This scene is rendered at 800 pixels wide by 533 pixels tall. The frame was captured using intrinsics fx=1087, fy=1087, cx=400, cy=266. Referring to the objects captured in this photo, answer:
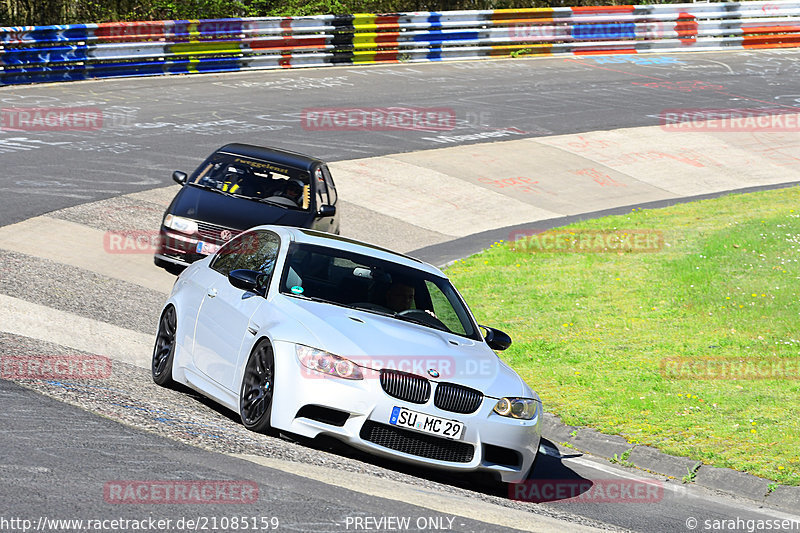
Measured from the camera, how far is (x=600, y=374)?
37.8ft

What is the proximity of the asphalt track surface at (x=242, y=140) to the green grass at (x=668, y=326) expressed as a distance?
90 cm

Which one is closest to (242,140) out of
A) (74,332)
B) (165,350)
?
(74,332)

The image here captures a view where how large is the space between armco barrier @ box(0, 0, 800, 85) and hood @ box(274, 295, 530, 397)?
19757 millimetres

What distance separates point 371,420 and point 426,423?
377 millimetres

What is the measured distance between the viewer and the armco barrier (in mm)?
26578

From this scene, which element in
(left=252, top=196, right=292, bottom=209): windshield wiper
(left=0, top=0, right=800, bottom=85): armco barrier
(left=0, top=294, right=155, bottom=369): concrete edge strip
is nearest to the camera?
(left=0, top=294, right=155, bottom=369): concrete edge strip

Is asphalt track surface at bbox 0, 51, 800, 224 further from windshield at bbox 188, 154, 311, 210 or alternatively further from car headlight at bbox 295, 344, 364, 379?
car headlight at bbox 295, 344, 364, 379

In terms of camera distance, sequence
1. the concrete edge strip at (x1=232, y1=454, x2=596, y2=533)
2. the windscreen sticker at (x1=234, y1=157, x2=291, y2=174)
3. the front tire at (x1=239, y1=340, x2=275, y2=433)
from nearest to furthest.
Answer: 1. the concrete edge strip at (x1=232, y1=454, x2=596, y2=533)
2. the front tire at (x1=239, y1=340, x2=275, y2=433)
3. the windscreen sticker at (x1=234, y1=157, x2=291, y2=174)

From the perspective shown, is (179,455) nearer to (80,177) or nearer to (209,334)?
(209,334)

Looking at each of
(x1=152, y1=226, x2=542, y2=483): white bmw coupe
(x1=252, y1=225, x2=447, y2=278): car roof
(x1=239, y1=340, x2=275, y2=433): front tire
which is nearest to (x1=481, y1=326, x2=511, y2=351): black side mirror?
(x1=152, y1=226, x2=542, y2=483): white bmw coupe

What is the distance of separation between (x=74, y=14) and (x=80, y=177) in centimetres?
1477

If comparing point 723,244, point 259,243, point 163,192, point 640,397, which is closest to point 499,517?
point 259,243

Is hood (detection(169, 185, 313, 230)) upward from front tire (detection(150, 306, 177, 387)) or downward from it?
upward

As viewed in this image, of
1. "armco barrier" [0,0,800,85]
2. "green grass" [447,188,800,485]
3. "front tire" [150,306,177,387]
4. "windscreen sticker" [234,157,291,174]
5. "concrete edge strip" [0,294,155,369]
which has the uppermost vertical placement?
"armco barrier" [0,0,800,85]
